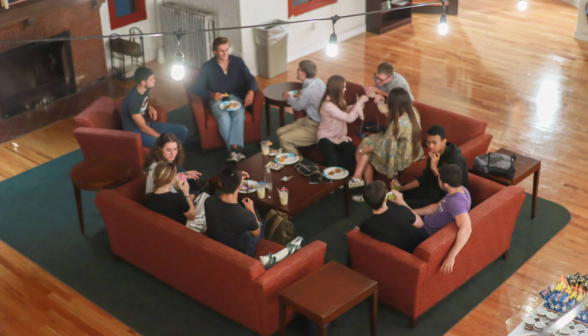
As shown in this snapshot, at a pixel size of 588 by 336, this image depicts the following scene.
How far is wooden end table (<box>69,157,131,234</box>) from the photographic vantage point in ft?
17.7

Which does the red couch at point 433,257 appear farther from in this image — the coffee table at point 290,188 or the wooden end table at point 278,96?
the wooden end table at point 278,96

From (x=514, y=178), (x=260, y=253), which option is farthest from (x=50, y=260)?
(x=514, y=178)

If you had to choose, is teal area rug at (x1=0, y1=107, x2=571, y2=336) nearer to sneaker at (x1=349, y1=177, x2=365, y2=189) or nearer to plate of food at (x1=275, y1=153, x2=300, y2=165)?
sneaker at (x1=349, y1=177, x2=365, y2=189)

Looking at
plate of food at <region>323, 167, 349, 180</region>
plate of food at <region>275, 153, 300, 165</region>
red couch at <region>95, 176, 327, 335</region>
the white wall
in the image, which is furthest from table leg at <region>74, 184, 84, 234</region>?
the white wall

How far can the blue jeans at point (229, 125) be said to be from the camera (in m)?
6.71

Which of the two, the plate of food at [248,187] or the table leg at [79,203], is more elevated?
the plate of food at [248,187]

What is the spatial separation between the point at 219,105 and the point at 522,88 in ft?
14.2

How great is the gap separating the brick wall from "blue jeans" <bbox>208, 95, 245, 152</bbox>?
99.8 inches

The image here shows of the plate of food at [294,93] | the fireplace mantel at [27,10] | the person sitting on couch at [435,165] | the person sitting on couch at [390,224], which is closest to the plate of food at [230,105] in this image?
the plate of food at [294,93]

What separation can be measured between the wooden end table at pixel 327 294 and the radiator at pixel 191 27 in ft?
17.5

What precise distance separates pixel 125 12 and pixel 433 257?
6225 mm

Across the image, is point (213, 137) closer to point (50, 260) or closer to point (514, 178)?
point (50, 260)

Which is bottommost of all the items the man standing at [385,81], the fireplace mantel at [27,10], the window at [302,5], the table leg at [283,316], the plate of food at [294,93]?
the table leg at [283,316]

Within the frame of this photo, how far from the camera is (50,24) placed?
7.75 m
